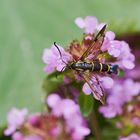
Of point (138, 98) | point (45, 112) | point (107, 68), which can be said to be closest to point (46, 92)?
point (45, 112)

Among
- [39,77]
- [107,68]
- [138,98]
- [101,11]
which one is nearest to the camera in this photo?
[107,68]

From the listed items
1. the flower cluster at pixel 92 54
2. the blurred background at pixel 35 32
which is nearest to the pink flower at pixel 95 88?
the flower cluster at pixel 92 54

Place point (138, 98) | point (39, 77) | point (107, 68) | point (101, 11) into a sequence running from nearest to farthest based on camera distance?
point (107, 68), point (138, 98), point (39, 77), point (101, 11)

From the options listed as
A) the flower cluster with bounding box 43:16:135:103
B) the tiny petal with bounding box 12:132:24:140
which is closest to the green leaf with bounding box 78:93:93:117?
the flower cluster with bounding box 43:16:135:103

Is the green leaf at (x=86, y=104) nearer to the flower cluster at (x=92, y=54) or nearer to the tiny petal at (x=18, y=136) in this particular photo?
the flower cluster at (x=92, y=54)

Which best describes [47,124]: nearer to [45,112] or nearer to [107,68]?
[45,112]

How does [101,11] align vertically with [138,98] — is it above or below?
above
